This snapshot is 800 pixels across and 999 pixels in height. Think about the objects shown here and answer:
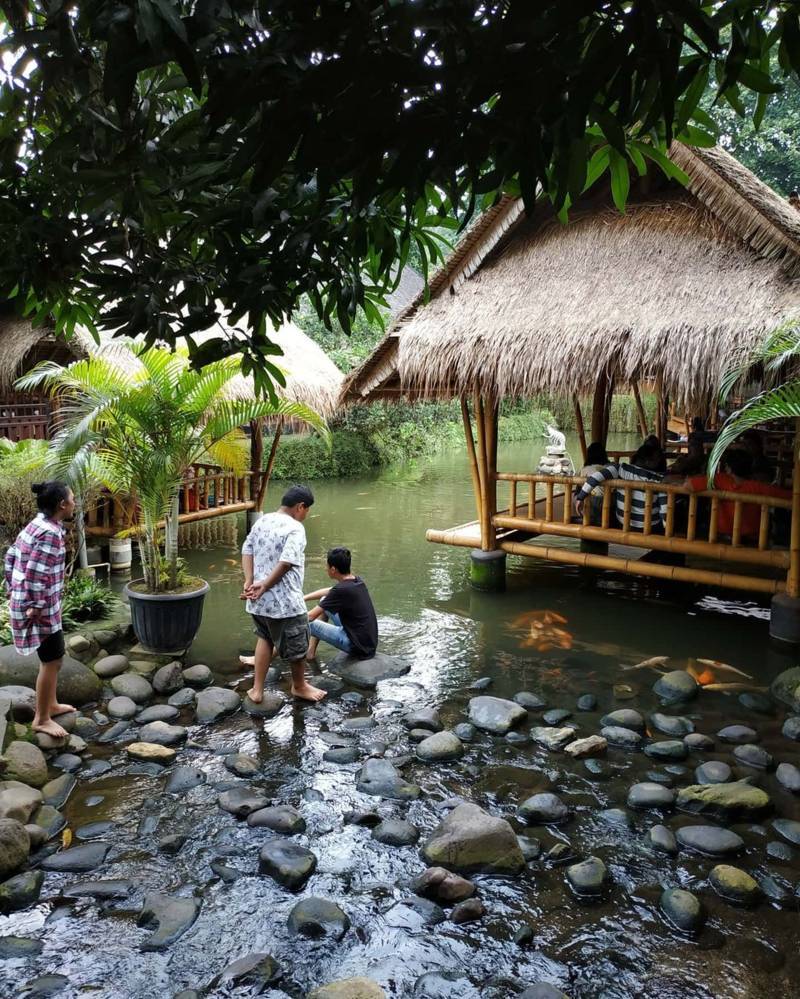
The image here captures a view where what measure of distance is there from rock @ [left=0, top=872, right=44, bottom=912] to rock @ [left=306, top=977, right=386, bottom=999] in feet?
4.31

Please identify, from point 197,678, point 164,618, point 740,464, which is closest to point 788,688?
point 740,464

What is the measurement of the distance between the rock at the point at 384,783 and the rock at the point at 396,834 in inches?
12.1

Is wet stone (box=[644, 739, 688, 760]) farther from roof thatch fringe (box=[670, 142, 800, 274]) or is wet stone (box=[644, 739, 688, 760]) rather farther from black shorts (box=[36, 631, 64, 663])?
roof thatch fringe (box=[670, 142, 800, 274])

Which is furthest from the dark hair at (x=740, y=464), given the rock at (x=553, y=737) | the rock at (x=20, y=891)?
the rock at (x=20, y=891)

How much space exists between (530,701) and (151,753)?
248 centimetres

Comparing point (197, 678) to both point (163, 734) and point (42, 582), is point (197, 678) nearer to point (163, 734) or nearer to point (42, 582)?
point (163, 734)

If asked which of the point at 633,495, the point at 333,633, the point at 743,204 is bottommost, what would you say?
the point at 333,633

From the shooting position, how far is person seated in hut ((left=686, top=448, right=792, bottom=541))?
683cm

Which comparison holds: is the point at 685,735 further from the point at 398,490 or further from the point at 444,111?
the point at 398,490

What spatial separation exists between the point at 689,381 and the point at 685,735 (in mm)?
2875

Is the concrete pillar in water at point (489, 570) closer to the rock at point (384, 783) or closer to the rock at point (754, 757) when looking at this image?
the rock at point (754, 757)

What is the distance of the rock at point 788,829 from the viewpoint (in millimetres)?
3689

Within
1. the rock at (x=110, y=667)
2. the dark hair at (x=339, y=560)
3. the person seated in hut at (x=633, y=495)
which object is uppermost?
the person seated in hut at (x=633, y=495)

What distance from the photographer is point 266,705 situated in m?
5.18
